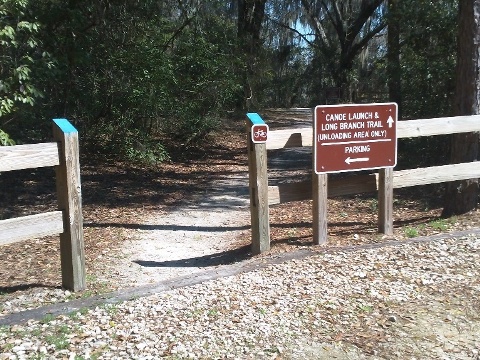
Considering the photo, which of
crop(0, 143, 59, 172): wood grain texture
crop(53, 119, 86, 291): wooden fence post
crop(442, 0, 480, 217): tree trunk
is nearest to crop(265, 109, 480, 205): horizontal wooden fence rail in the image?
crop(442, 0, 480, 217): tree trunk

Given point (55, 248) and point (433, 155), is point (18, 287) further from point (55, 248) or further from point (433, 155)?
point (433, 155)

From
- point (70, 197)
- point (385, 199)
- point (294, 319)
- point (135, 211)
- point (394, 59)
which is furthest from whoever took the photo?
point (394, 59)

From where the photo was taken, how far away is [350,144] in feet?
23.6

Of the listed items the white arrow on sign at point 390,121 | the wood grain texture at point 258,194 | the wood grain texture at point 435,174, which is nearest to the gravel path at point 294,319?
the wood grain texture at point 258,194

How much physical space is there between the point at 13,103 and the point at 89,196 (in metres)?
3.10

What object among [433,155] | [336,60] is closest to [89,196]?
[433,155]

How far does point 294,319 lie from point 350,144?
8.44 ft

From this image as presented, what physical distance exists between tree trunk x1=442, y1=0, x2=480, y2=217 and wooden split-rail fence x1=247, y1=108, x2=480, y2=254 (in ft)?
1.41

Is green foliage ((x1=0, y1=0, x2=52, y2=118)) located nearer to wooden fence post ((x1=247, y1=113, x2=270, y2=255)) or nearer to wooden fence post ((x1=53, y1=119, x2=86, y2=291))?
wooden fence post ((x1=53, y1=119, x2=86, y2=291))

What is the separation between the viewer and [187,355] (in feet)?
15.2

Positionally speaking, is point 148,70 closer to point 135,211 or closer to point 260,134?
point 135,211

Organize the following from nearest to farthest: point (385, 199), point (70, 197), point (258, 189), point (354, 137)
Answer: point (70, 197) → point (258, 189) → point (354, 137) → point (385, 199)

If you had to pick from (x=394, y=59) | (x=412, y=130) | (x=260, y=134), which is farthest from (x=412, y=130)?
(x=394, y=59)

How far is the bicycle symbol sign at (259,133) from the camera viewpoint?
22.0 ft
